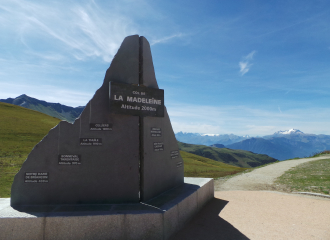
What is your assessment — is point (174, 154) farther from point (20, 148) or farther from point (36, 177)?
point (20, 148)

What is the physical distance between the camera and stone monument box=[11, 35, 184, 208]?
22.8ft

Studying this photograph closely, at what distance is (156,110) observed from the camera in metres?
8.48

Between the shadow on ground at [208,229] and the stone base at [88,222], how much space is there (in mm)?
569

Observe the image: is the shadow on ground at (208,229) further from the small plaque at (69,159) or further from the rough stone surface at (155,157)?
the small plaque at (69,159)

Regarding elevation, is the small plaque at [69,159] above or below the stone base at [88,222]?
above

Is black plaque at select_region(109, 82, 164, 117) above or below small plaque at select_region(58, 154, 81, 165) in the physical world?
above

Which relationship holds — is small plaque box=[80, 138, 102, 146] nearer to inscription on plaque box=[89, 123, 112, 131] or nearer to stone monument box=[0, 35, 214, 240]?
stone monument box=[0, 35, 214, 240]

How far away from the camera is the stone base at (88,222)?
5.73 meters

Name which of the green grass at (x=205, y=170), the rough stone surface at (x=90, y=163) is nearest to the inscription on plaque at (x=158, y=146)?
the rough stone surface at (x=90, y=163)

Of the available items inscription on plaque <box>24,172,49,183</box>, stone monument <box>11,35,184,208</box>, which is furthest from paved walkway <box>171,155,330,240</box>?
inscription on plaque <box>24,172,49,183</box>

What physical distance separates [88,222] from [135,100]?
4344mm

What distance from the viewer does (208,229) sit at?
7422mm

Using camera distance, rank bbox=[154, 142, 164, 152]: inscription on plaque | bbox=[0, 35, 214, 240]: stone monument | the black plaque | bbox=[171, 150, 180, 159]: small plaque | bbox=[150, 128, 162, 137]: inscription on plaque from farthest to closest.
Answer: bbox=[171, 150, 180, 159]: small plaque
bbox=[154, 142, 164, 152]: inscription on plaque
bbox=[150, 128, 162, 137]: inscription on plaque
the black plaque
bbox=[0, 35, 214, 240]: stone monument

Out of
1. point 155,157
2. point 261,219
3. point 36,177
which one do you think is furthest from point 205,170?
point 36,177
